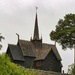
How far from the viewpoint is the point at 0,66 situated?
1131cm

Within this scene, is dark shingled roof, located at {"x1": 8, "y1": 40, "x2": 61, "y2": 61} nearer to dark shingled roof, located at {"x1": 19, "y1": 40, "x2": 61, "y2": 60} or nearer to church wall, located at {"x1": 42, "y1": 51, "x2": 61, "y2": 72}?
dark shingled roof, located at {"x1": 19, "y1": 40, "x2": 61, "y2": 60}

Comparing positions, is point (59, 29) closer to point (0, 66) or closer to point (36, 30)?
point (36, 30)

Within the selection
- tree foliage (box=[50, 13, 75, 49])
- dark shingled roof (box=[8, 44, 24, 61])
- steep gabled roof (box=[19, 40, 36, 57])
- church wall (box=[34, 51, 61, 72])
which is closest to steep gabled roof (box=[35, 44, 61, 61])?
church wall (box=[34, 51, 61, 72])

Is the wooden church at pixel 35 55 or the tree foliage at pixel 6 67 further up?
the wooden church at pixel 35 55

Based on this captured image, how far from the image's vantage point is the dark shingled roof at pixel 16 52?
2719 inches

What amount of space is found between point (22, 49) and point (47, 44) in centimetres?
772

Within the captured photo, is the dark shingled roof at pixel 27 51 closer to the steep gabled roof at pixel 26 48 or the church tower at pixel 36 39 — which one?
the steep gabled roof at pixel 26 48

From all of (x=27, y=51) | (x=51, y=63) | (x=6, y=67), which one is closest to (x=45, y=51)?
(x=51, y=63)

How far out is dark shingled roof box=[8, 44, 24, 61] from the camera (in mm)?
69062

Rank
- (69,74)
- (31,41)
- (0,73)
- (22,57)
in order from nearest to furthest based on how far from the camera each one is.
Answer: (0,73), (69,74), (22,57), (31,41)

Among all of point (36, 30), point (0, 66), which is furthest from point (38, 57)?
point (0, 66)

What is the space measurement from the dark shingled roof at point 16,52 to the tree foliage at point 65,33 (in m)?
10.0

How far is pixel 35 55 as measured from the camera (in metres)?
71.0

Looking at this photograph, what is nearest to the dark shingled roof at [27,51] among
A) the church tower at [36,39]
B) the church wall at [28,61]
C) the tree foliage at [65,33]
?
the church wall at [28,61]
